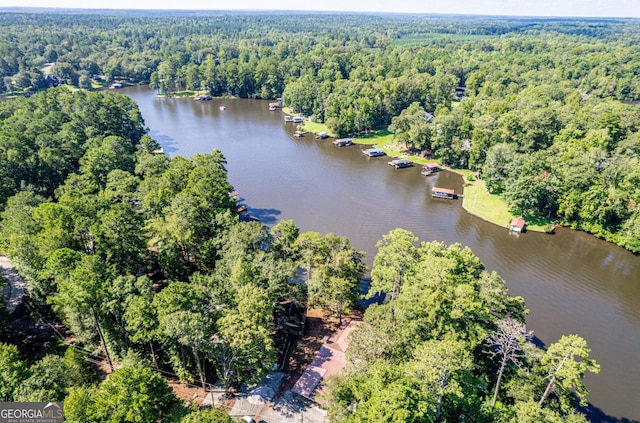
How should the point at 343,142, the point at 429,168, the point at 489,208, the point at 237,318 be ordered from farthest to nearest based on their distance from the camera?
the point at 343,142
the point at 429,168
the point at 489,208
the point at 237,318

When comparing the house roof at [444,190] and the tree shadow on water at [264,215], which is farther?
the house roof at [444,190]

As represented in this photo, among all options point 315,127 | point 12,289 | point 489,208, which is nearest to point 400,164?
point 489,208

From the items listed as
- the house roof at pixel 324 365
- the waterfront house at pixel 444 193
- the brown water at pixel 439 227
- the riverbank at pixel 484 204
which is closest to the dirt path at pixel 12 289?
the house roof at pixel 324 365

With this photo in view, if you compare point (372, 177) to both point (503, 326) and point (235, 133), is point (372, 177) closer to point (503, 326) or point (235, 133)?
point (235, 133)

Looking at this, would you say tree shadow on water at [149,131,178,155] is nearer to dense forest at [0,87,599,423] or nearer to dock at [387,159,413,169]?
dense forest at [0,87,599,423]

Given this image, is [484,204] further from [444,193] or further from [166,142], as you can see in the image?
[166,142]

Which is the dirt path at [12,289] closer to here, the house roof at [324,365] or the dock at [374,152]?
the house roof at [324,365]
